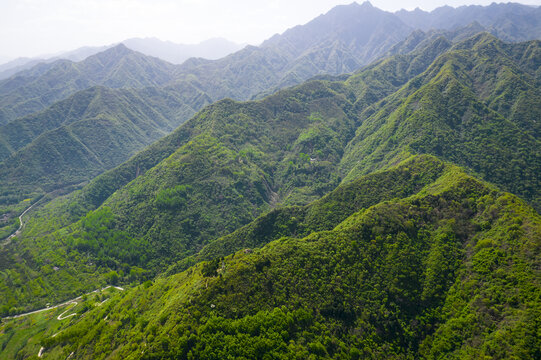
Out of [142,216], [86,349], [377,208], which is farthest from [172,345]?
[142,216]

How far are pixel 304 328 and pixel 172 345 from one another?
3417 cm

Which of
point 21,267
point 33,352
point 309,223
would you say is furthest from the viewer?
point 21,267

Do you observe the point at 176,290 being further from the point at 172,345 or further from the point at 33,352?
the point at 33,352

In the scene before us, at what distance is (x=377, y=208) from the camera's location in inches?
4237

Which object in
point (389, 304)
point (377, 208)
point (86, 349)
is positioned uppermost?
point (377, 208)

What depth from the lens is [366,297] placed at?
8538 cm

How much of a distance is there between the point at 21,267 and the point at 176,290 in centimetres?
Answer: 12832

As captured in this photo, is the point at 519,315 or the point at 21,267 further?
the point at 21,267

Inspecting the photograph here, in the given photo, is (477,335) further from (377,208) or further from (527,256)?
(377,208)

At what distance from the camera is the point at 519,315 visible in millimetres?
65188

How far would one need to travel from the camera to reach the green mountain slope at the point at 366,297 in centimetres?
6819

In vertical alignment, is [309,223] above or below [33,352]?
above

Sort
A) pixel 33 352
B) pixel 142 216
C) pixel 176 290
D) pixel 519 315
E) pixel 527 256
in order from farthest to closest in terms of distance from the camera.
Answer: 1. pixel 142 216
2. pixel 33 352
3. pixel 176 290
4. pixel 527 256
5. pixel 519 315

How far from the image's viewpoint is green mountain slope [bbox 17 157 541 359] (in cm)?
6819
